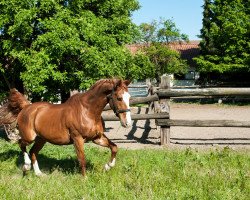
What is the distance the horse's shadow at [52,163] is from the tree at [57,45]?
2.21 meters

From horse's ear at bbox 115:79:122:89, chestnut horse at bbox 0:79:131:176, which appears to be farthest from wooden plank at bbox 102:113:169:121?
horse's ear at bbox 115:79:122:89

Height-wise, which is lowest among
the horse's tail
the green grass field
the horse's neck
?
the green grass field

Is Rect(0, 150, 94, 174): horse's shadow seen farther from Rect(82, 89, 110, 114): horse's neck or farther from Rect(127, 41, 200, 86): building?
Rect(127, 41, 200, 86): building

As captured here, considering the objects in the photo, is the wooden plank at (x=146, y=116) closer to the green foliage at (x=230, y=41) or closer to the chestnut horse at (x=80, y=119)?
the chestnut horse at (x=80, y=119)

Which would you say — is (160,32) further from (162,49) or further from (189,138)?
(189,138)

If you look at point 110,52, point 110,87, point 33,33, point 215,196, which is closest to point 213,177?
point 215,196

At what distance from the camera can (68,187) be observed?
5715 mm

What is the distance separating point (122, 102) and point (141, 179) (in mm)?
1297

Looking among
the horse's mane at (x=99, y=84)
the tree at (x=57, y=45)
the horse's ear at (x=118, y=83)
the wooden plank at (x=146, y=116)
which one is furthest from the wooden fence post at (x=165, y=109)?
the horse's ear at (x=118, y=83)

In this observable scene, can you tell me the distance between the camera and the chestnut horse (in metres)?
5.98

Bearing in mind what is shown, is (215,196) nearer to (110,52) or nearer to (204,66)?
(110,52)

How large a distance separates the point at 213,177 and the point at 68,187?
2.38 m

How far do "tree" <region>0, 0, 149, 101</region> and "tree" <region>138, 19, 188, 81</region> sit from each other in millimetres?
23340

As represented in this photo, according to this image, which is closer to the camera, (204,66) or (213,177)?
(213,177)
